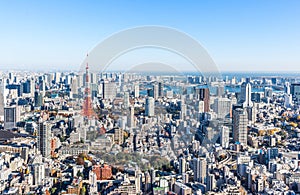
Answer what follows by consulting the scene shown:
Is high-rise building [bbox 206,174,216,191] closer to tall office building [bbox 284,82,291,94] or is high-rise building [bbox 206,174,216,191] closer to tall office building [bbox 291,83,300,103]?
tall office building [bbox 291,83,300,103]

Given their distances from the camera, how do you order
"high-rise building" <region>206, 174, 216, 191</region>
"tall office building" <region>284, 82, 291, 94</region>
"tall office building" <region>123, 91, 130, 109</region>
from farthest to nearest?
"tall office building" <region>284, 82, 291, 94</region>, "tall office building" <region>123, 91, 130, 109</region>, "high-rise building" <region>206, 174, 216, 191</region>

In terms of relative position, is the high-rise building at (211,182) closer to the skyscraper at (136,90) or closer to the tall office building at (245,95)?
the skyscraper at (136,90)

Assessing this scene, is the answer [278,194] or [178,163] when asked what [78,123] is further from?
[278,194]

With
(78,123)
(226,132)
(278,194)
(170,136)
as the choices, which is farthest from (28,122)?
(278,194)

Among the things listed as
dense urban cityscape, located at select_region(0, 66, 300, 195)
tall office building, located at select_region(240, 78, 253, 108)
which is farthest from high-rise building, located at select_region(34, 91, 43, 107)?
tall office building, located at select_region(240, 78, 253, 108)

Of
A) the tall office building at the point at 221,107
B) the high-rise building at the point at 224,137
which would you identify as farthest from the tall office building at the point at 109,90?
the high-rise building at the point at 224,137

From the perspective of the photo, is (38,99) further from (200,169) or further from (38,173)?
Answer: (200,169)

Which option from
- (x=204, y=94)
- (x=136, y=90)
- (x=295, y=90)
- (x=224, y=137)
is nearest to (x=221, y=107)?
(x=204, y=94)
